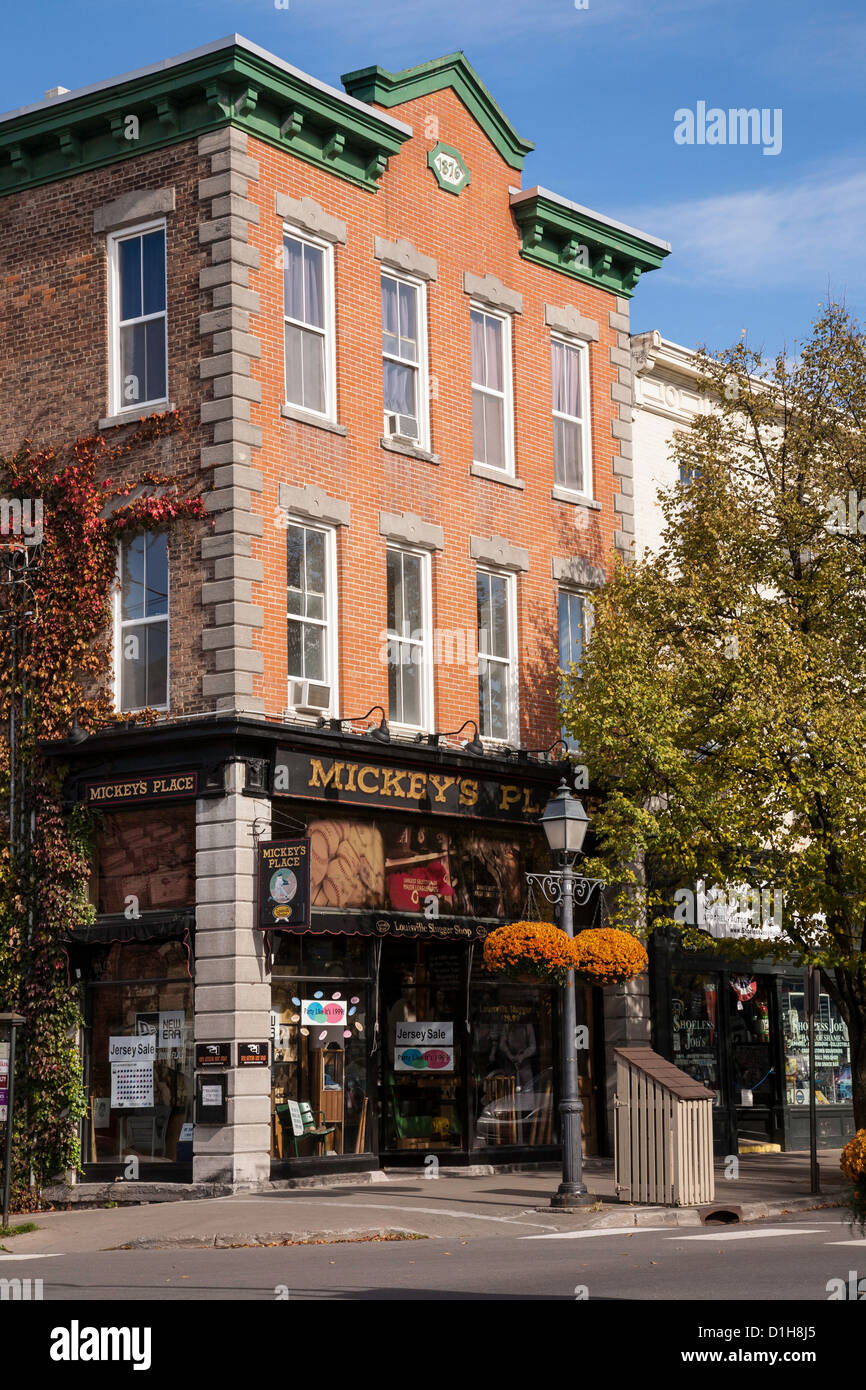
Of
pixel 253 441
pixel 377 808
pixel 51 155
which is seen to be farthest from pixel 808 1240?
pixel 51 155

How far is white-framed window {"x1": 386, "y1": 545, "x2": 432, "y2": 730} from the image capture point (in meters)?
23.5

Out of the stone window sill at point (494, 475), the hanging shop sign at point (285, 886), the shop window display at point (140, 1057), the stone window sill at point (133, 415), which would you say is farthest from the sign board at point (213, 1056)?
the stone window sill at point (494, 475)

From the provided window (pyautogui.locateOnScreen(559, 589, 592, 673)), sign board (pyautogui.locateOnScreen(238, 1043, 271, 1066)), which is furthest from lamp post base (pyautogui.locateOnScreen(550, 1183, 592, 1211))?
window (pyautogui.locateOnScreen(559, 589, 592, 673))

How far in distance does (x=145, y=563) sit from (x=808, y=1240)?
1119 cm

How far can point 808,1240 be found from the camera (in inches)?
611

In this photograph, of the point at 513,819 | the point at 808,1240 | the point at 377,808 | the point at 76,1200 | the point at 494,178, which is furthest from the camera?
the point at 494,178

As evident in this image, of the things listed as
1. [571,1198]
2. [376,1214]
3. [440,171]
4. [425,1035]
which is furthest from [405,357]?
[376,1214]

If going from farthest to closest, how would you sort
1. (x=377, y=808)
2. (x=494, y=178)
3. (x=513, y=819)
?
(x=494, y=178)
(x=513, y=819)
(x=377, y=808)

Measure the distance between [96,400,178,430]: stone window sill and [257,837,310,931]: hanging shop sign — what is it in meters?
5.50

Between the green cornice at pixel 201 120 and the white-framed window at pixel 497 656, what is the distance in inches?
221

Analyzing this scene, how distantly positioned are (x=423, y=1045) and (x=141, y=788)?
5.07m

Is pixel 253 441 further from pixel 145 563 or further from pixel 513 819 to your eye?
pixel 513 819

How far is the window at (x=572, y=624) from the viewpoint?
26.5 meters

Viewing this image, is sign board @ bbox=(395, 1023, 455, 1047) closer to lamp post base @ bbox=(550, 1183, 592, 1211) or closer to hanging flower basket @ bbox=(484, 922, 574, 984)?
hanging flower basket @ bbox=(484, 922, 574, 984)
